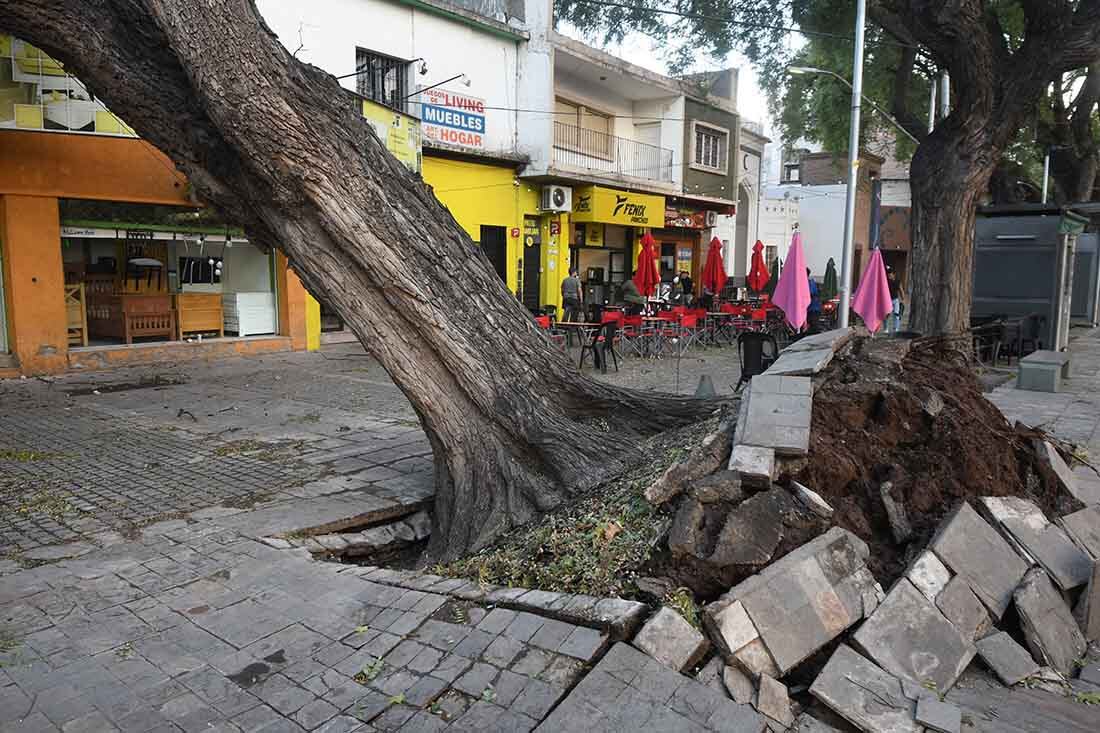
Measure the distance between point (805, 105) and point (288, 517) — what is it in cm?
1786

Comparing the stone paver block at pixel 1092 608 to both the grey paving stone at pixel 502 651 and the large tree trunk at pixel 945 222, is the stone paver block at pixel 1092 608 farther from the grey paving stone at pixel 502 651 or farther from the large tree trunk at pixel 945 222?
the large tree trunk at pixel 945 222

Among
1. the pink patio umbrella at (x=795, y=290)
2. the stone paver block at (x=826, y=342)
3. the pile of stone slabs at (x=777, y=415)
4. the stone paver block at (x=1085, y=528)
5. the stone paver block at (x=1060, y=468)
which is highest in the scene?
the pink patio umbrella at (x=795, y=290)

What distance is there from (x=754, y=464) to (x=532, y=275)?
51.3ft

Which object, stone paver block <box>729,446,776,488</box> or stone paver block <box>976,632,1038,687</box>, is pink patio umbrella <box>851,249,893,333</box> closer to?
stone paver block <box>729,446,776,488</box>

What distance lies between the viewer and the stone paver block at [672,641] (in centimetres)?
318

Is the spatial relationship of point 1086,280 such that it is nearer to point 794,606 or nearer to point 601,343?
point 601,343

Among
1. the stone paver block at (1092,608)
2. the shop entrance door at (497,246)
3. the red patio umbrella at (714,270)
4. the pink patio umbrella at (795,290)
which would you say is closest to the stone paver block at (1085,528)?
the stone paver block at (1092,608)

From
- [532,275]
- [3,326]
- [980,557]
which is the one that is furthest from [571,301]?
[980,557]

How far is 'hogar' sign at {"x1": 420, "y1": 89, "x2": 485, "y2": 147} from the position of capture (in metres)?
16.0

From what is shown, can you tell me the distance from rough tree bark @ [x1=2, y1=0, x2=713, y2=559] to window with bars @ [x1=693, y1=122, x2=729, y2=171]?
63.6ft

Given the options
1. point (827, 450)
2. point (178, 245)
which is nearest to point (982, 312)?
point (827, 450)

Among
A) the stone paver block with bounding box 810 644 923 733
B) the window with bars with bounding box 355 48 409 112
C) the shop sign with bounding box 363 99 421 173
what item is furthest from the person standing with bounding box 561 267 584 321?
the stone paver block with bounding box 810 644 923 733

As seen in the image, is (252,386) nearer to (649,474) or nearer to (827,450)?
(649,474)

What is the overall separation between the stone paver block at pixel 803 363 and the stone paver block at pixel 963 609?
5.46 ft
